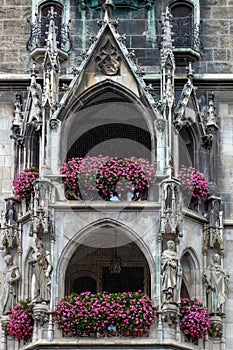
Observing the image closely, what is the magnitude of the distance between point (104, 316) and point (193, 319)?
5.42 ft

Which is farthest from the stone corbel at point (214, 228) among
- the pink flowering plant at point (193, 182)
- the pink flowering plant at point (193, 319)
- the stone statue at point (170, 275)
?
the pink flowering plant at point (193, 319)

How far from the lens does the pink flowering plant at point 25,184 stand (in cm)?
2402

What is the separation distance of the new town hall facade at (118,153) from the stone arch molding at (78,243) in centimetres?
2

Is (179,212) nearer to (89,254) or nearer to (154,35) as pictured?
(89,254)

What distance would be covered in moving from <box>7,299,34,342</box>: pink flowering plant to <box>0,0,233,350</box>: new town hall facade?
210 mm

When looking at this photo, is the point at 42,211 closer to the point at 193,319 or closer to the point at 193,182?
the point at 193,182

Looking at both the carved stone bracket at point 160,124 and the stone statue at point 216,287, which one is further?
the carved stone bracket at point 160,124

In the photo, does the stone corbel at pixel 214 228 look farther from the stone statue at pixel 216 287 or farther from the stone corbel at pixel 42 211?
the stone corbel at pixel 42 211

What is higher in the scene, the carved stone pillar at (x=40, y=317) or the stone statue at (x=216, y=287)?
the stone statue at (x=216, y=287)

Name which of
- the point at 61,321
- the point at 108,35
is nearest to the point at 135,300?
the point at 61,321

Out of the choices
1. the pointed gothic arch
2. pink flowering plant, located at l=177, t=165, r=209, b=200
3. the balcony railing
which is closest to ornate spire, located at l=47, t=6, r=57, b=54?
the balcony railing

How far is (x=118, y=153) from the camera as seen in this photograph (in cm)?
2441

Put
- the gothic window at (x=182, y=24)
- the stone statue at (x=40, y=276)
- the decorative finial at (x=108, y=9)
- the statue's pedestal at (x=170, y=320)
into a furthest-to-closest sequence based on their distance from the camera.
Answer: the gothic window at (x=182, y=24) → the decorative finial at (x=108, y=9) → the stone statue at (x=40, y=276) → the statue's pedestal at (x=170, y=320)

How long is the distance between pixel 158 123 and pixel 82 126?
1.56 m
